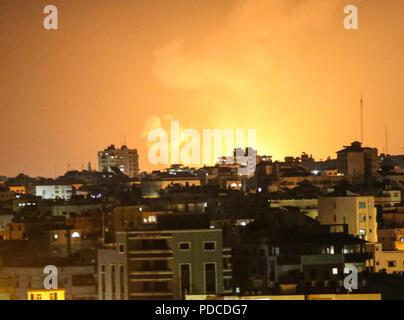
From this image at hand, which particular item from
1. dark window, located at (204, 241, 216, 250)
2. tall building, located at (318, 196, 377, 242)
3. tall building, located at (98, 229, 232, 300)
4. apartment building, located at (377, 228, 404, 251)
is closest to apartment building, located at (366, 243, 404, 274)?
tall building, located at (318, 196, 377, 242)

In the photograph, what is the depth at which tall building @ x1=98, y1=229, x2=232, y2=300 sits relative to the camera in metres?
10.2

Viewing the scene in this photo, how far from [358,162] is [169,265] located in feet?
79.2

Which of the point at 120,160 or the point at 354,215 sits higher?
the point at 120,160

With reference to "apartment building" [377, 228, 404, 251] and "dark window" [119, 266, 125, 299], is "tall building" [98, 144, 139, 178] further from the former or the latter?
"dark window" [119, 266, 125, 299]

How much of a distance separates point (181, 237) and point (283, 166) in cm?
2291

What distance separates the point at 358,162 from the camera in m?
33.8

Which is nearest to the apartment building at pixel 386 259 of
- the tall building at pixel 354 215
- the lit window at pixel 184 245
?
the tall building at pixel 354 215

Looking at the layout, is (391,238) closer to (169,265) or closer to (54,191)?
(169,265)

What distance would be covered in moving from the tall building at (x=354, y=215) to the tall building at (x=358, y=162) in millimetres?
16588

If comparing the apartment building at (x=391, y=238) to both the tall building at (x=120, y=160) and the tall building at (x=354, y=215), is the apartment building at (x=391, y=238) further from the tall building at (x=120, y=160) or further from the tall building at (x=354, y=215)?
the tall building at (x=120, y=160)

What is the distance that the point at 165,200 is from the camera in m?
24.3

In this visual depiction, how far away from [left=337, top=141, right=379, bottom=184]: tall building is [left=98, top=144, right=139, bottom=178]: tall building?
1607cm

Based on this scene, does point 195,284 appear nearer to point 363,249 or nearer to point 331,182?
point 363,249

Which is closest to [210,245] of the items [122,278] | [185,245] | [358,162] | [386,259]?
[185,245]
